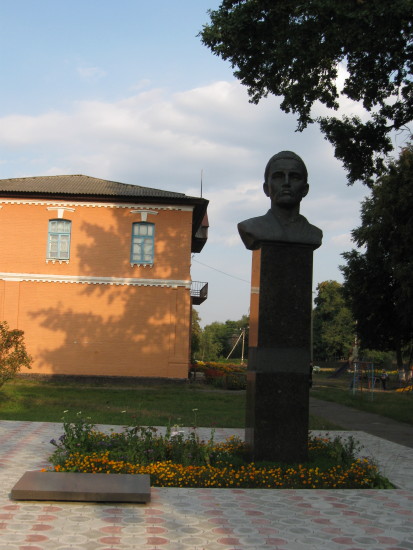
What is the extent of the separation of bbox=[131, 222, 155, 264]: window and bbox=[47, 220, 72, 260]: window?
9.05 ft

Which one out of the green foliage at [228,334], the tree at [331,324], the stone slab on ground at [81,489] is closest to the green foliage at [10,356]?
the stone slab on ground at [81,489]

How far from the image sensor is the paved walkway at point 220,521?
4.75 m

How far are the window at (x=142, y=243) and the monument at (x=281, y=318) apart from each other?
60.4 feet

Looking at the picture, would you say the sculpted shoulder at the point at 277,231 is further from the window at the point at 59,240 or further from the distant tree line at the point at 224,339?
the distant tree line at the point at 224,339

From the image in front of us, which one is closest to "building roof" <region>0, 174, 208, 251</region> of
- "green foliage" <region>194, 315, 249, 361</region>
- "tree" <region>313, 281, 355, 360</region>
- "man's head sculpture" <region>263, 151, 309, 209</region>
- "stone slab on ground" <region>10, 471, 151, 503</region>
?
"man's head sculpture" <region>263, 151, 309, 209</region>

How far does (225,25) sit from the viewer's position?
A: 11125 mm

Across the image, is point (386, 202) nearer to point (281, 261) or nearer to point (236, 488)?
point (281, 261)

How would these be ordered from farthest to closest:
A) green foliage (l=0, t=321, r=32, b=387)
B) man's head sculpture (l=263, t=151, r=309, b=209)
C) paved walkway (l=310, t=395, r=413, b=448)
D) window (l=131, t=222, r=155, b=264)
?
window (l=131, t=222, r=155, b=264) → green foliage (l=0, t=321, r=32, b=387) → paved walkway (l=310, t=395, r=413, b=448) → man's head sculpture (l=263, t=151, r=309, b=209)

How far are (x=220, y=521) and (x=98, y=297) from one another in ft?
69.3

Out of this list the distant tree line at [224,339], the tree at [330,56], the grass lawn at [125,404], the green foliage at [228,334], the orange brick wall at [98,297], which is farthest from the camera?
the green foliage at [228,334]

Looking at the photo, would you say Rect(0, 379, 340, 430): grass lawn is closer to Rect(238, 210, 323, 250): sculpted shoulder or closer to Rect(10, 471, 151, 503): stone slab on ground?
Rect(10, 471, 151, 503): stone slab on ground

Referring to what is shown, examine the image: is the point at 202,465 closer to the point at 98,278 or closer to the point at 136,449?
the point at 136,449

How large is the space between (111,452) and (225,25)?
302 inches

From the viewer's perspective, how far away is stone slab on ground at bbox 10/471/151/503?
228 inches
